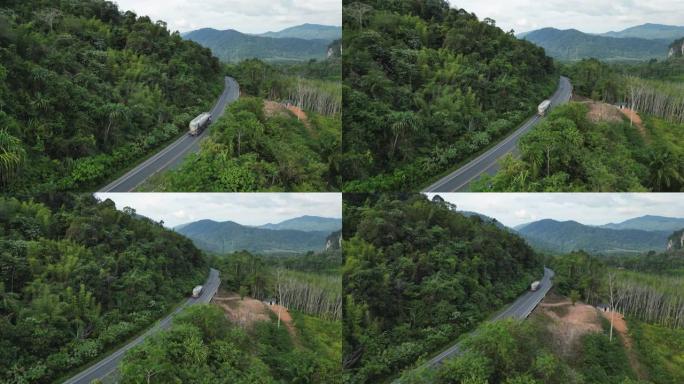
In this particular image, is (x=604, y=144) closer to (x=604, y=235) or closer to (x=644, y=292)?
(x=604, y=235)

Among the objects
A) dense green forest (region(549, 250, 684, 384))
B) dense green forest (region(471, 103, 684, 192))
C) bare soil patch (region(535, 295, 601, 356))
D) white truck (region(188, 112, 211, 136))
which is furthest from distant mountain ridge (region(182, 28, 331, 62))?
bare soil patch (region(535, 295, 601, 356))

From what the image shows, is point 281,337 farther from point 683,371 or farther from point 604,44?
point 604,44

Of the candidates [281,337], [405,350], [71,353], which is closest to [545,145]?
[405,350]

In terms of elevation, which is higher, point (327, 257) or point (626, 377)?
point (327, 257)

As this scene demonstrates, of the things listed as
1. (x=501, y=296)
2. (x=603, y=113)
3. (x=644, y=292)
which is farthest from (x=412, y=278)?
(x=603, y=113)

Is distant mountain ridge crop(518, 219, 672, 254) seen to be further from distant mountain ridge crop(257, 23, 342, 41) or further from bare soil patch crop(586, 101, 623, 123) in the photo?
distant mountain ridge crop(257, 23, 342, 41)

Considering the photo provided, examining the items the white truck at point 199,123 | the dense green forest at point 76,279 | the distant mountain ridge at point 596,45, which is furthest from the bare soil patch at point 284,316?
→ the distant mountain ridge at point 596,45
